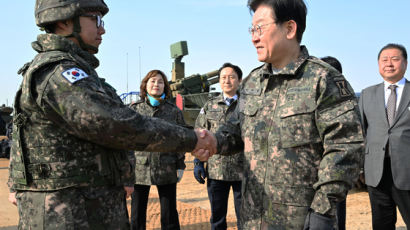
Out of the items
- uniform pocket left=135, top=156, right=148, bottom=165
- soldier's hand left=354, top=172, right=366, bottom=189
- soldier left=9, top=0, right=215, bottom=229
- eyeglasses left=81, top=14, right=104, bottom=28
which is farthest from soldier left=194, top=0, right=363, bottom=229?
uniform pocket left=135, top=156, right=148, bottom=165

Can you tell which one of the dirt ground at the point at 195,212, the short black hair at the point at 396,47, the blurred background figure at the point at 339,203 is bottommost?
the dirt ground at the point at 195,212

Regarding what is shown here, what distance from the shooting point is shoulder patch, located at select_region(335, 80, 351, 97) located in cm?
219

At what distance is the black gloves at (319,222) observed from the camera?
205cm

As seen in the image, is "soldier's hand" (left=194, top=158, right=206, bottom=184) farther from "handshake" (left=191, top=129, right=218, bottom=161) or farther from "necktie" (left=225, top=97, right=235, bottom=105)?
"handshake" (left=191, top=129, right=218, bottom=161)

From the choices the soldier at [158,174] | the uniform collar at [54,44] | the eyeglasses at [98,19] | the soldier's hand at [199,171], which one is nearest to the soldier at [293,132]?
the eyeglasses at [98,19]

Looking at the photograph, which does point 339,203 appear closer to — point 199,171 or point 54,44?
point 199,171

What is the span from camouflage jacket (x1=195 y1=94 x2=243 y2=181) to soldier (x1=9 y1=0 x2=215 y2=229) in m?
2.17

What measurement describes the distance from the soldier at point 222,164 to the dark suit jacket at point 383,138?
1583 mm

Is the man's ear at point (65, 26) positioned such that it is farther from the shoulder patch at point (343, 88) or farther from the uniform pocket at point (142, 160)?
the uniform pocket at point (142, 160)

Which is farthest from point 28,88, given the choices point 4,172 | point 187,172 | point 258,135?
point 4,172

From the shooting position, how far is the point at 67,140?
2.29 meters

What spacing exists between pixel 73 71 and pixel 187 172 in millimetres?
9711

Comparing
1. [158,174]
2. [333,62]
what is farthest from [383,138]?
[158,174]

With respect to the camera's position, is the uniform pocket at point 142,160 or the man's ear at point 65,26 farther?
the uniform pocket at point 142,160
